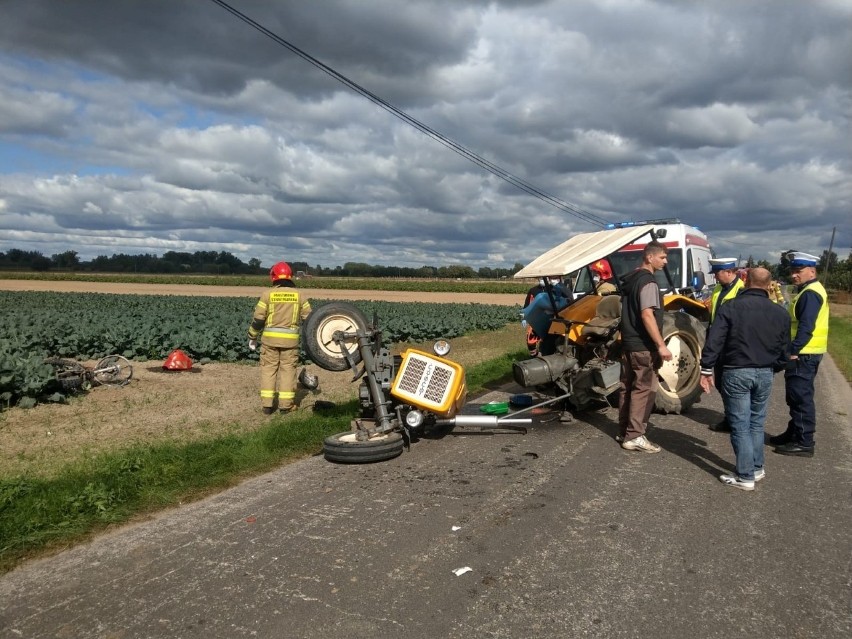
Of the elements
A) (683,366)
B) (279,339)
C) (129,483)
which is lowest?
(129,483)

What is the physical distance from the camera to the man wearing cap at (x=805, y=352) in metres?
6.12

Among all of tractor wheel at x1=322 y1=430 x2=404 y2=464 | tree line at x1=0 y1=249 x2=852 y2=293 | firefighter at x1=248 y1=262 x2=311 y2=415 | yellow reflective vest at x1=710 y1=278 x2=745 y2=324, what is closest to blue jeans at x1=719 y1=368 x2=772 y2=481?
tractor wheel at x1=322 y1=430 x2=404 y2=464

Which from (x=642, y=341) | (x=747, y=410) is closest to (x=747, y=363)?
(x=747, y=410)

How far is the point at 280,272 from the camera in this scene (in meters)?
7.93

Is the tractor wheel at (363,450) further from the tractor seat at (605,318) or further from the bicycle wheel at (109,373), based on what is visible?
the bicycle wheel at (109,373)

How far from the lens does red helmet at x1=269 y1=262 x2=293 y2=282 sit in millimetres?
7865

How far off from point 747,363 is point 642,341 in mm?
1136

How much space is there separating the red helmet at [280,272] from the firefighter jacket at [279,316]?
13 centimetres

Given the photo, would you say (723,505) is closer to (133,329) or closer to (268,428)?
(268,428)

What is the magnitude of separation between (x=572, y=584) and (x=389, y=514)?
148 centimetres

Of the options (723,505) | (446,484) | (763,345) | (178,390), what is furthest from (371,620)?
(178,390)

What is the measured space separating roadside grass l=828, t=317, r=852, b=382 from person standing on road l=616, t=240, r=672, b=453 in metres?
7.82

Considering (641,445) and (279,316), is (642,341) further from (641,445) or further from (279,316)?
(279,316)

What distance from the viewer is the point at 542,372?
23.1 feet
